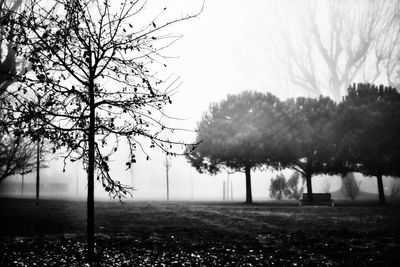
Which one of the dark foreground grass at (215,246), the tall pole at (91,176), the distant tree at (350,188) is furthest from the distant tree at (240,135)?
the tall pole at (91,176)

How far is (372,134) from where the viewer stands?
30.9 metres

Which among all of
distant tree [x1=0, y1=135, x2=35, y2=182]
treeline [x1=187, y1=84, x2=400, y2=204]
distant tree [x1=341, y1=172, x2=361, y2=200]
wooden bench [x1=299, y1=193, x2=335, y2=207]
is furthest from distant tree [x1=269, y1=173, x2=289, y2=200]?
distant tree [x1=0, y1=135, x2=35, y2=182]

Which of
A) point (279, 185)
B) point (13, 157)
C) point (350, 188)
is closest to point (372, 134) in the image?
point (350, 188)

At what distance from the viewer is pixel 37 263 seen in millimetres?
7648

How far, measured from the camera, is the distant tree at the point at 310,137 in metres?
33.8

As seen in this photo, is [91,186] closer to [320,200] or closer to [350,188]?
[320,200]

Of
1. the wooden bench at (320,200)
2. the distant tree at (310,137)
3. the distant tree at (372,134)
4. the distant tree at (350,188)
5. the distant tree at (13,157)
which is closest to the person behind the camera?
the distant tree at (13,157)

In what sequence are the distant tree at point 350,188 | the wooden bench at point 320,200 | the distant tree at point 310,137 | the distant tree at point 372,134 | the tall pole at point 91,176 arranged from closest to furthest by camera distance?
the tall pole at point 91,176
the wooden bench at point 320,200
the distant tree at point 372,134
the distant tree at point 310,137
the distant tree at point 350,188

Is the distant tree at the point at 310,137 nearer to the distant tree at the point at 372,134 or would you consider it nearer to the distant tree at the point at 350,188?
the distant tree at the point at 372,134

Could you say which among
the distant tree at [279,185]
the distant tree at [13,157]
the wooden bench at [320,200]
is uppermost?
the distant tree at [13,157]

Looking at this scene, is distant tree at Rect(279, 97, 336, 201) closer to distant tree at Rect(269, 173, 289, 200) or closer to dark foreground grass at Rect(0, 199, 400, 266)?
distant tree at Rect(269, 173, 289, 200)

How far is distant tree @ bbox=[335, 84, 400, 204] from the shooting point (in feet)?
99.4

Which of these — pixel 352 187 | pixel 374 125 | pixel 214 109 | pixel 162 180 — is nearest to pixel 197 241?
pixel 374 125

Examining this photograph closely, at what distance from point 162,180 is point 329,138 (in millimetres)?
161616
